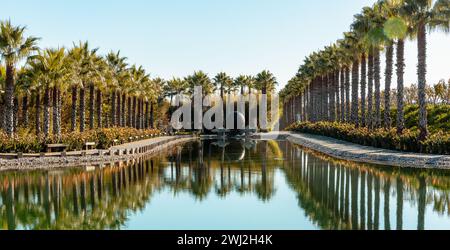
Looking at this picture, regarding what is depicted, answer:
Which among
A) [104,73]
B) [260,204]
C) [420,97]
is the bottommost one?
[260,204]

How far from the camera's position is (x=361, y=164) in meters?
29.6

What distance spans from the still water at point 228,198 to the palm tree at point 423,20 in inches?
411

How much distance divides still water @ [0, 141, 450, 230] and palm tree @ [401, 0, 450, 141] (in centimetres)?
1045

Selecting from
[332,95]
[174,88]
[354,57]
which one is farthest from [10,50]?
[174,88]

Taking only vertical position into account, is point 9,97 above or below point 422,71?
below

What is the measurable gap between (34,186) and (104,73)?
35.3 metres

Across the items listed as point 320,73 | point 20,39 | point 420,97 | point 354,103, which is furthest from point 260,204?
point 320,73

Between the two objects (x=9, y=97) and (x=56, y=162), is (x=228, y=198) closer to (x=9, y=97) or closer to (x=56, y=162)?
(x=56, y=162)

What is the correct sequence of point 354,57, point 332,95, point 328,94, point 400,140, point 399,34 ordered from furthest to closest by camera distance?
point 328,94, point 332,95, point 354,57, point 399,34, point 400,140

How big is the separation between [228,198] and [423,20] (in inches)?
957

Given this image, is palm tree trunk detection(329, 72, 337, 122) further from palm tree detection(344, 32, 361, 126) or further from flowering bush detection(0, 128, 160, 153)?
flowering bush detection(0, 128, 160, 153)

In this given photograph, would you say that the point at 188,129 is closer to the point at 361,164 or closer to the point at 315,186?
the point at 361,164

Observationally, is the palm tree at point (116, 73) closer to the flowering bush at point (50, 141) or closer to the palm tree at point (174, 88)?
the flowering bush at point (50, 141)

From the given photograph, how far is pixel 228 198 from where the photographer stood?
19453mm
